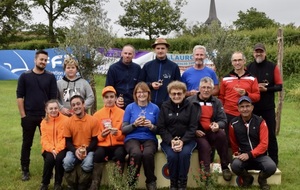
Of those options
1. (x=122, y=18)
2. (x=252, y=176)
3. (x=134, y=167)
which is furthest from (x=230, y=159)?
(x=122, y=18)

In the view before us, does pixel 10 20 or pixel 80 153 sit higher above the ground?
pixel 10 20

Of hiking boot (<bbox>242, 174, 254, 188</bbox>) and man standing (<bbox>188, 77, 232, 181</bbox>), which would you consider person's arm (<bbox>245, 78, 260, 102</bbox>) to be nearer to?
man standing (<bbox>188, 77, 232, 181</bbox>)

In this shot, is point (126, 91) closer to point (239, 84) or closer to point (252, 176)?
point (239, 84)

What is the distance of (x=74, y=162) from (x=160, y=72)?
179 cm

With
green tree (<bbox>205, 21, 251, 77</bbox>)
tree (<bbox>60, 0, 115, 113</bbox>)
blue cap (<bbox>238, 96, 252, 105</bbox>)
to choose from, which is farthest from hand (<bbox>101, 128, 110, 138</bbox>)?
green tree (<bbox>205, 21, 251, 77</bbox>)

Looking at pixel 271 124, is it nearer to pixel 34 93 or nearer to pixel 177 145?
pixel 177 145

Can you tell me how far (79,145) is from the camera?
5.41 metres

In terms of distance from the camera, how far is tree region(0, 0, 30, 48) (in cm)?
2703

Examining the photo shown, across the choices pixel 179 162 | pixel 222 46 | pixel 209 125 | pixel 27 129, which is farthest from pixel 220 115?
pixel 222 46

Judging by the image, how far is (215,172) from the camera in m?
5.26

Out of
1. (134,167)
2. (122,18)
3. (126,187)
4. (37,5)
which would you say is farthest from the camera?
(37,5)

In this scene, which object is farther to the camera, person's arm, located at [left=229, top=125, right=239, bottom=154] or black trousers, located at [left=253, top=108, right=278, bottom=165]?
black trousers, located at [left=253, top=108, right=278, bottom=165]

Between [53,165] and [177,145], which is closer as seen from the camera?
[177,145]

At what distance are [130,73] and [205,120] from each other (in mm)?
1305
